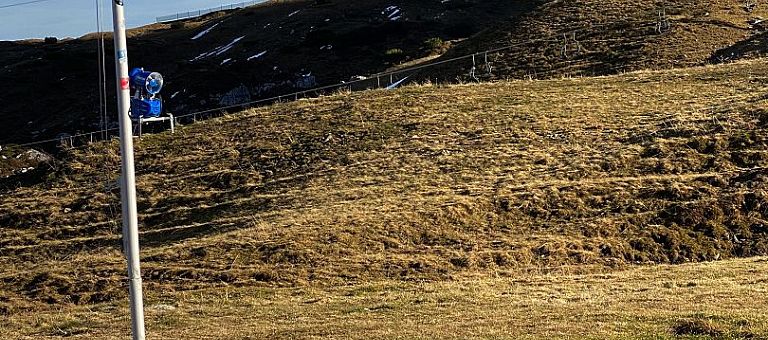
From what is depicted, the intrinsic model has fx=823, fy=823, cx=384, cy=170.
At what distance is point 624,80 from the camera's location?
42.5m

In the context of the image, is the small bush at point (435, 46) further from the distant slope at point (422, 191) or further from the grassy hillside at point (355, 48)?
the distant slope at point (422, 191)

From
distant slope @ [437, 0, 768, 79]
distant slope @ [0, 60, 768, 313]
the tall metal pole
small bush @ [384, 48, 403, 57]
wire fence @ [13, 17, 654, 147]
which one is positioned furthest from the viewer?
small bush @ [384, 48, 403, 57]

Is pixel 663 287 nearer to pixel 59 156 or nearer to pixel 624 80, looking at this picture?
pixel 624 80

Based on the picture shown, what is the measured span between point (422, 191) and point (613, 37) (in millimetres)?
32318

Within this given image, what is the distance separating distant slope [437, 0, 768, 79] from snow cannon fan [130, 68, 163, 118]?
4219cm

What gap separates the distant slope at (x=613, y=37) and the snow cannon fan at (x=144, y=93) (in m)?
42.2

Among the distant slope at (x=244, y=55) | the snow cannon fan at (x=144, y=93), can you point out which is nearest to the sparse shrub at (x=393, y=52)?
the distant slope at (x=244, y=55)

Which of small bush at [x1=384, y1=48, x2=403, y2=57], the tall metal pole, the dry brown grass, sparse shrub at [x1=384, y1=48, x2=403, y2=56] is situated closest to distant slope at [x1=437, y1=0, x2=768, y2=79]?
small bush at [x1=384, y1=48, x2=403, y2=57]

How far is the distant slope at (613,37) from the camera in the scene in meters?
50.6

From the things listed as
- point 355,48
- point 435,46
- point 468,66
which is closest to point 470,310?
point 468,66

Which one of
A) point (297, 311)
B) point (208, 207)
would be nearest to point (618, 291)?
point (297, 311)

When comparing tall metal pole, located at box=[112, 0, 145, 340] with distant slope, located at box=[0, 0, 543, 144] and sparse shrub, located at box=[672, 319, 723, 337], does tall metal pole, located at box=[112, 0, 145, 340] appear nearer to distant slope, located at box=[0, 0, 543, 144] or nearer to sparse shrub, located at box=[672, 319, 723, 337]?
sparse shrub, located at box=[672, 319, 723, 337]

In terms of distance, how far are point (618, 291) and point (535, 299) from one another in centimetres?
195

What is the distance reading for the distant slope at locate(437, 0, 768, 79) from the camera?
50.6m
